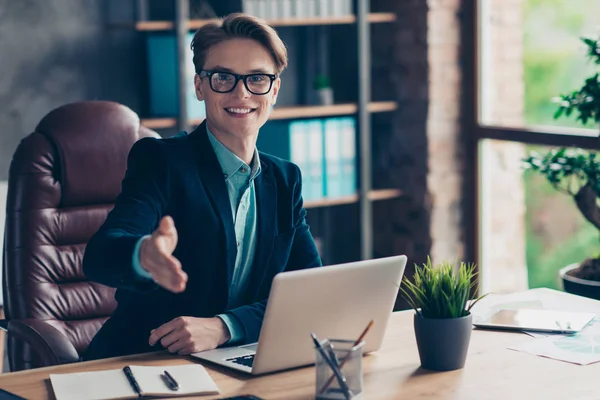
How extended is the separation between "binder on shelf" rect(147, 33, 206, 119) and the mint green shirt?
1.51 m

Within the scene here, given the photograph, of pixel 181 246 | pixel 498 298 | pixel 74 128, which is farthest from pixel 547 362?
pixel 74 128

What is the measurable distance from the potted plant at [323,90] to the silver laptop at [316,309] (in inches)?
88.9

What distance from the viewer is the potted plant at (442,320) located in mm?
1817

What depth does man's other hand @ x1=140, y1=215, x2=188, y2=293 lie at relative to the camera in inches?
61.1

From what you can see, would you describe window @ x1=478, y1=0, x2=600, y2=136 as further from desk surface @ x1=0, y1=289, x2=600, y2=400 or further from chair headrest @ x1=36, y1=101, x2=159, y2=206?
desk surface @ x1=0, y1=289, x2=600, y2=400

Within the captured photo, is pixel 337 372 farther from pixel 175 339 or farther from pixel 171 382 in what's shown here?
pixel 175 339

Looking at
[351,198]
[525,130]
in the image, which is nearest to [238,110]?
[351,198]

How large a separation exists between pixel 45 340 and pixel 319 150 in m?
1.96

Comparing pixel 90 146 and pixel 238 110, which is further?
pixel 90 146

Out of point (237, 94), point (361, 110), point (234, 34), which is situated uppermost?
point (234, 34)

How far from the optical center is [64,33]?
368 centimetres

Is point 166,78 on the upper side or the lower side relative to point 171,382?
upper

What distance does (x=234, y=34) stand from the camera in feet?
7.13

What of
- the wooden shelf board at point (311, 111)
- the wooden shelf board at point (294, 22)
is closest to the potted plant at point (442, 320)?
the wooden shelf board at point (294, 22)
